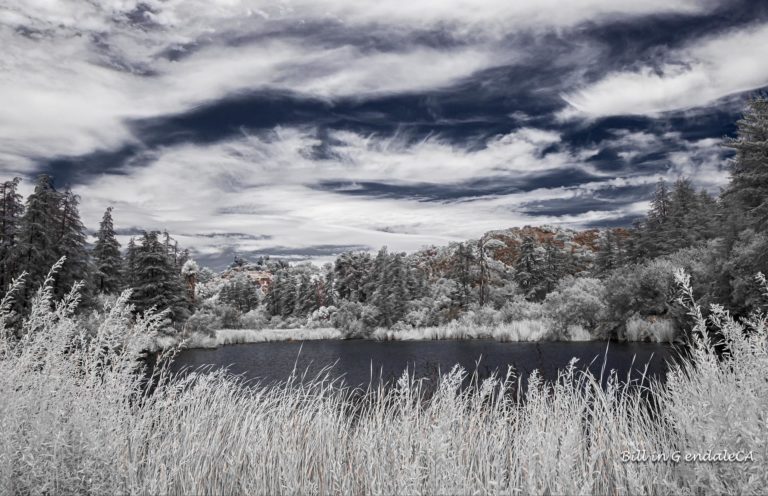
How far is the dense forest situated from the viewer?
23453 millimetres

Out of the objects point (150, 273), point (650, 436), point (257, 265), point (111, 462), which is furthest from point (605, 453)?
point (257, 265)

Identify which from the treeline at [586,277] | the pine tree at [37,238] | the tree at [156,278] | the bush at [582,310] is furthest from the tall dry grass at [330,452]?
the tree at [156,278]

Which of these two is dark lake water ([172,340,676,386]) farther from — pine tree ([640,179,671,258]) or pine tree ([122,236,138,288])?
pine tree ([640,179,671,258])

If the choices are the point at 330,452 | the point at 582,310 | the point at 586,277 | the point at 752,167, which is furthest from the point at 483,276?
the point at 330,452

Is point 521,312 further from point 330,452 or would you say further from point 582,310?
point 330,452

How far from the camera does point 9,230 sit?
2670cm

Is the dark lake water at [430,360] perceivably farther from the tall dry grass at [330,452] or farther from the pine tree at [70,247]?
the tall dry grass at [330,452]

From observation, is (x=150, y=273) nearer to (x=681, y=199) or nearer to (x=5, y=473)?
(x=5, y=473)

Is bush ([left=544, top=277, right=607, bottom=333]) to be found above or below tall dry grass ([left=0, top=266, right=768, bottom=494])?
below

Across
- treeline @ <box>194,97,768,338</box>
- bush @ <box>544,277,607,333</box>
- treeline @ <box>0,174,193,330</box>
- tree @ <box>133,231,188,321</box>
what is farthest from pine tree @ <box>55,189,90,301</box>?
bush @ <box>544,277,607,333</box>

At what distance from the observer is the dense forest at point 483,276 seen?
76.9ft

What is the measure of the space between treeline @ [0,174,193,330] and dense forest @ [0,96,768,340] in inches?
3.6

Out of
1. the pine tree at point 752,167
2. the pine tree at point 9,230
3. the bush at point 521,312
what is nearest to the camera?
the pine tree at point 752,167

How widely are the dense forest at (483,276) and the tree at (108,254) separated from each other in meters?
0.12
